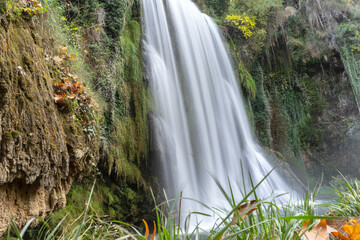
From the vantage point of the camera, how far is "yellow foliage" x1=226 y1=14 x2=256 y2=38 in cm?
1212

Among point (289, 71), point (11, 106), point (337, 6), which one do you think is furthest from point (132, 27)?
point (337, 6)

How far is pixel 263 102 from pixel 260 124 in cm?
119

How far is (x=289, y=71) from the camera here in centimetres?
1388

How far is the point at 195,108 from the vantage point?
27.0 ft

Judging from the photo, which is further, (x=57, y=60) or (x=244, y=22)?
(x=244, y=22)

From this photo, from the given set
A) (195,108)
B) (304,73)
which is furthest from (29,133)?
(304,73)

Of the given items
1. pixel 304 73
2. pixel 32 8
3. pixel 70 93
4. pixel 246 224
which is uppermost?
pixel 32 8

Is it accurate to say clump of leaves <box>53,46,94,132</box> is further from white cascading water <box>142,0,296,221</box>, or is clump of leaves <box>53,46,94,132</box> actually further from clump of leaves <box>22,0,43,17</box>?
white cascading water <box>142,0,296,221</box>

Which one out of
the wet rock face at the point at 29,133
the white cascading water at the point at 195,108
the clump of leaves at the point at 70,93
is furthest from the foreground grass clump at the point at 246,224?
the white cascading water at the point at 195,108

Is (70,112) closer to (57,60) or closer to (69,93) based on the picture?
(69,93)

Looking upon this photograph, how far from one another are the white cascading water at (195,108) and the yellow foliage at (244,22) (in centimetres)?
141

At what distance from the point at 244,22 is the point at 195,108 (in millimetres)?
6656

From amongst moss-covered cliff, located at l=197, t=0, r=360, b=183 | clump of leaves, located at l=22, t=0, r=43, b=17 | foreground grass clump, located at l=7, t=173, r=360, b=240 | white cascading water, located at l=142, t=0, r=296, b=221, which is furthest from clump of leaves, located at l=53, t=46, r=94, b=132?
moss-covered cliff, located at l=197, t=0, r=360, b=183

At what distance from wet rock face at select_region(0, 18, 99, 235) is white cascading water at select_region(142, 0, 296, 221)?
3.31 meters
